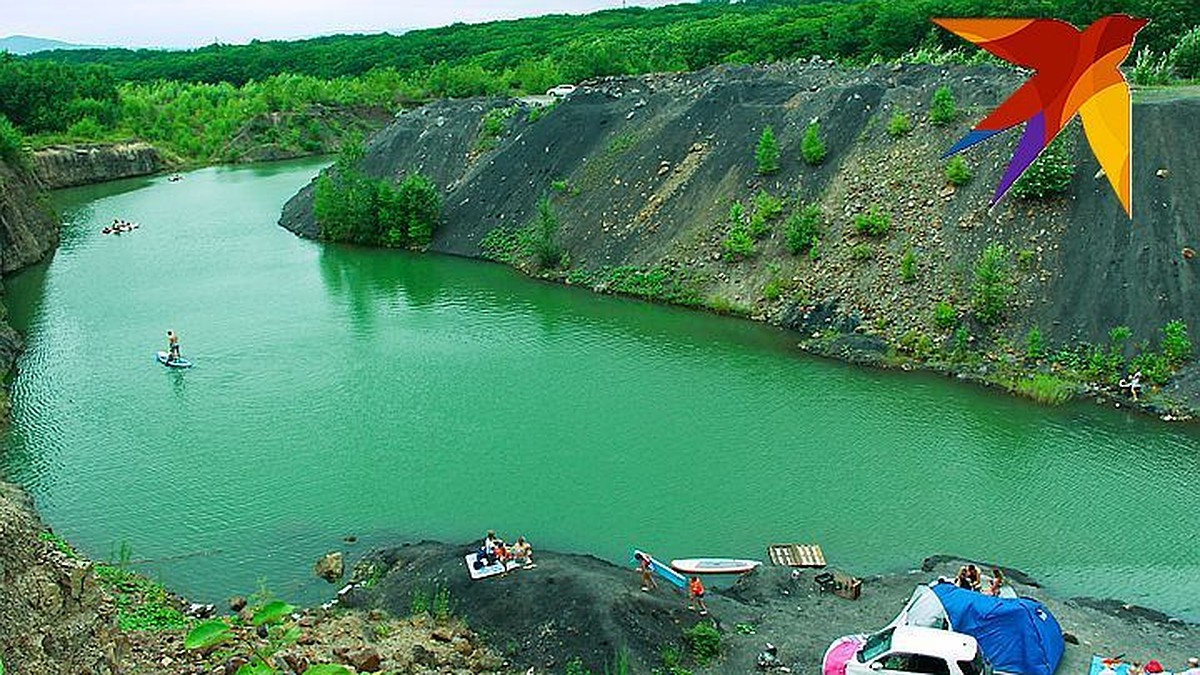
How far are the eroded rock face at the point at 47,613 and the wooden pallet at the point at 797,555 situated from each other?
10.8 meters

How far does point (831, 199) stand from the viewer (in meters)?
35.9

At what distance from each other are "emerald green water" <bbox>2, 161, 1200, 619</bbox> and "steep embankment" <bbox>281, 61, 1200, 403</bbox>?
288 centimetres

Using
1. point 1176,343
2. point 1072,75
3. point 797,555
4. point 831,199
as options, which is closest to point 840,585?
Answer: point 797,555

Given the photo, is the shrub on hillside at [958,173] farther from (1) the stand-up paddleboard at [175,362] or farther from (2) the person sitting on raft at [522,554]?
(1) the stand-up paddleboard at [175,362]

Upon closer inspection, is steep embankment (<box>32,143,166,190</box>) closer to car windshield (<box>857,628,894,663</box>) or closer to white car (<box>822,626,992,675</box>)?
car windshield (<box>857,628,894,663</box>)

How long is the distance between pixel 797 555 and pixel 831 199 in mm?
19769

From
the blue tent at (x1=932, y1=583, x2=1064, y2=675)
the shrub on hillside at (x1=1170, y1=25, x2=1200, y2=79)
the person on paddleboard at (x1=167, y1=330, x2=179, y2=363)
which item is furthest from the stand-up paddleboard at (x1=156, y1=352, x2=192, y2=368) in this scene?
the shrub on hillside at (x1=1170, y1=25, x2=1200, y2=79)

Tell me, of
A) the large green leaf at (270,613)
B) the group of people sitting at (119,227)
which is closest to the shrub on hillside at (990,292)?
the large green leaf at (270,613)

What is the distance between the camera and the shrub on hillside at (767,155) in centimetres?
3816

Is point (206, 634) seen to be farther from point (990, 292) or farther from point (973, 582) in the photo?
point (990, 292)

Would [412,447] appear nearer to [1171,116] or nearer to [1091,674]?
[1091,674]

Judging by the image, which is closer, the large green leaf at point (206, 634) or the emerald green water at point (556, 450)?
the large green leaf at point (206, 634)

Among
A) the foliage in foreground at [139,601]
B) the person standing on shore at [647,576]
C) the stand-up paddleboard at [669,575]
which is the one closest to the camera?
the foliage in foreground at [139,601]

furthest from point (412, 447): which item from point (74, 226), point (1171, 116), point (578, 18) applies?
point (578, 18)
